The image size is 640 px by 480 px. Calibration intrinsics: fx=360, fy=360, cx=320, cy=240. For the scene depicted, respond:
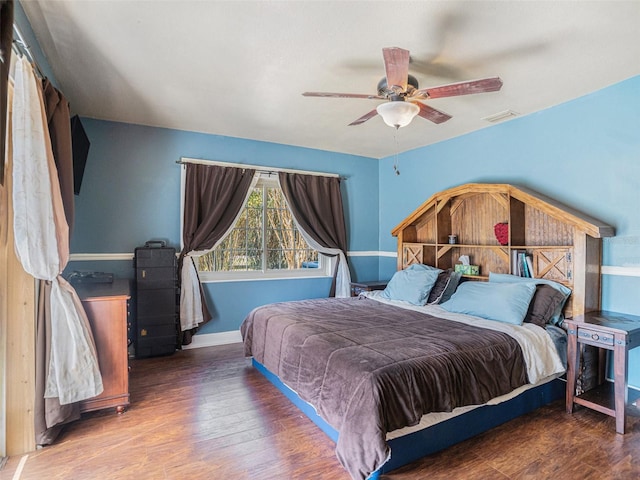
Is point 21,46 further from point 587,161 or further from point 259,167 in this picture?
point 587,161

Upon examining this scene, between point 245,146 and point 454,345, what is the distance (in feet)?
11.1

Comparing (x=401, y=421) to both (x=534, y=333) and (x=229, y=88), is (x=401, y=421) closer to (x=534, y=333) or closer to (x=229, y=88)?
(x=534, y=333)

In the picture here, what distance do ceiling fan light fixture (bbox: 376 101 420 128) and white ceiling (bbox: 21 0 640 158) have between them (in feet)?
1.24

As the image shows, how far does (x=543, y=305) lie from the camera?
2984 mm

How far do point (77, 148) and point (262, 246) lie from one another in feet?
7.44

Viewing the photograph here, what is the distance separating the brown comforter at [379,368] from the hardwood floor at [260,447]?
0.29m

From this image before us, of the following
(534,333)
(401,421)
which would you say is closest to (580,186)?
(534,333)

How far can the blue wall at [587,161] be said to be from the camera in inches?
113

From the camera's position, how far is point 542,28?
2.15m

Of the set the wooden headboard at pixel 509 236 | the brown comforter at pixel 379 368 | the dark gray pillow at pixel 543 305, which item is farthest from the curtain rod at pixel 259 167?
the dark gray pillow at pixel 543 305

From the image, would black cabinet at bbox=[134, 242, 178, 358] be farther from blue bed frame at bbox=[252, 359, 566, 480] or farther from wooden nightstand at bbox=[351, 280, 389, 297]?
wooden nightstand at bbox=[351, 280, 389, 297]

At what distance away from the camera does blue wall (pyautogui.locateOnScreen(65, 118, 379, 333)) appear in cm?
384


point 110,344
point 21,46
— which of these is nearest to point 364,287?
point 110,344

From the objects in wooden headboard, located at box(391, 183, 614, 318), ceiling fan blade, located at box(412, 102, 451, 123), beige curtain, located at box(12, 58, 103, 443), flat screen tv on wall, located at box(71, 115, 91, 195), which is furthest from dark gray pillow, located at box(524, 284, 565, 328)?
flat screen tv on wall, located at box(71, 115, 91, 195)
